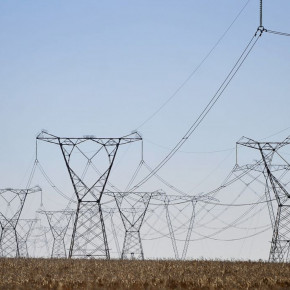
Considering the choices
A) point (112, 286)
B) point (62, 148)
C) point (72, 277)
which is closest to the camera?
point (112, 286)

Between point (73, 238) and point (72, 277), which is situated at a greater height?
Answer: point (73, 238)

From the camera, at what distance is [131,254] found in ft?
213

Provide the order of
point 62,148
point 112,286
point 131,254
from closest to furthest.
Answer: point 112,286 < point 62,148 < point 131,254

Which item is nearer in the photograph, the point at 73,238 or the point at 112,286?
the point at 112,286

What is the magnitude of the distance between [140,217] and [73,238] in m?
21.3

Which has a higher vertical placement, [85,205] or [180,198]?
[180,198]

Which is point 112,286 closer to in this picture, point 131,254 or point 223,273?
point 223,273

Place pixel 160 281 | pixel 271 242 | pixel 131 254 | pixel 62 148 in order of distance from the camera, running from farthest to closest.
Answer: pixel 131 254 < pixel 271 242 < pixel 62 148 < pixel 160 281

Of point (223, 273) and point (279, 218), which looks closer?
point (223, 273)

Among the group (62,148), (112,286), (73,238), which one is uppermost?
(62,148)

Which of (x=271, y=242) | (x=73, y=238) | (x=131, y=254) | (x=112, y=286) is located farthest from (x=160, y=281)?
(x=131, y=254)

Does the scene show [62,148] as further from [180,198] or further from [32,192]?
[32,192]

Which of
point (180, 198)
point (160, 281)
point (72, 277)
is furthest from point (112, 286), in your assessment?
point (180, 198)

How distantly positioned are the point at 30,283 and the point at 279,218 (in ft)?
96.0
